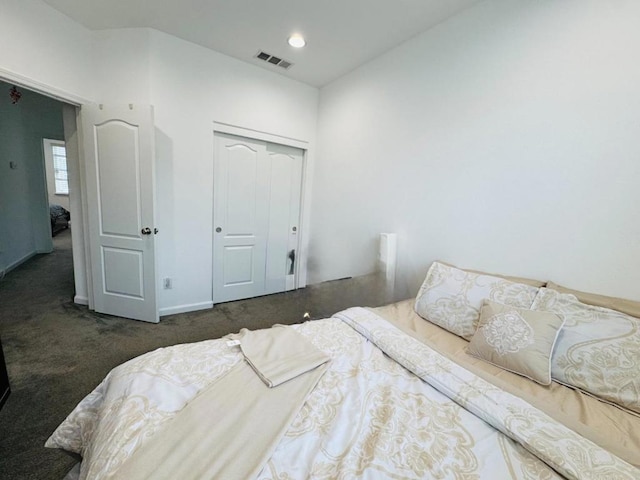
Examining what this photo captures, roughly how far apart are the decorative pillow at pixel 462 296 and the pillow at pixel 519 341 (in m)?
0.14

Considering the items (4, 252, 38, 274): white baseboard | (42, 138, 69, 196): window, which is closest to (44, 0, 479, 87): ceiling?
(4, 252, 38, 274): white baseboard

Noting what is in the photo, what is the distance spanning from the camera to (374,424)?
34.3 inches

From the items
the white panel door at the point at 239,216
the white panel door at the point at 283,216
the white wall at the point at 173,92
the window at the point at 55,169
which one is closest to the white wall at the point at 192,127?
the white wall at the point at 173,92

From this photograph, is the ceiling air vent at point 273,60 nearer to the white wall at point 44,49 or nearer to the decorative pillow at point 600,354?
the white wall at point 44,49

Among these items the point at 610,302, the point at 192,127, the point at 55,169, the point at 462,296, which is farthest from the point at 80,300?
the point at 55,169

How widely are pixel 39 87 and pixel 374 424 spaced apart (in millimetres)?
3255

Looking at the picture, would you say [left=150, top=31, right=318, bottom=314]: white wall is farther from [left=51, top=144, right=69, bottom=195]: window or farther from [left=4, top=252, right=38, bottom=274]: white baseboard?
[left=51, top=144, right=69, bottom=195]: window

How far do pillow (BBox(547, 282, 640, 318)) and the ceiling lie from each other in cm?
202

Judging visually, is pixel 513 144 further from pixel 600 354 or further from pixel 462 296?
pixel 600 354

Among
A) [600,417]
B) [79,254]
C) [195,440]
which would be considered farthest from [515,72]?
[79,254]

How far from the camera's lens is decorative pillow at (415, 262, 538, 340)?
1.49 m

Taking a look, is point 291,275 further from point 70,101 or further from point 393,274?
point 70,101

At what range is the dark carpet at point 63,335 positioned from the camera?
1.42m

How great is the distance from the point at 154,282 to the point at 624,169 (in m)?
3.49
